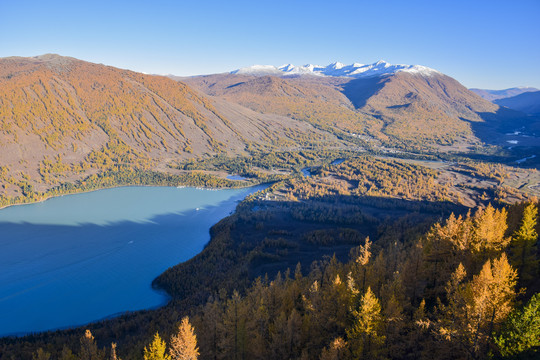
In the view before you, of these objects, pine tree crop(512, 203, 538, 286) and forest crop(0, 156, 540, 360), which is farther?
pine tree crop(512, 203, 538, 286)

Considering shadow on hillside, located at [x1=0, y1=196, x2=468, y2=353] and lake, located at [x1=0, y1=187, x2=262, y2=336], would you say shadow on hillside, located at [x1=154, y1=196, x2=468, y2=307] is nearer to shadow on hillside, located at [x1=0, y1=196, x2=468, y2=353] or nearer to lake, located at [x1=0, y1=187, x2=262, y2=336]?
shadow on hillside, located at [x1=0, y1=196, x2=468, y2=353]

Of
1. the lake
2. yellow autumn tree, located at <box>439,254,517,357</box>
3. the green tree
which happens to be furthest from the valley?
the lake

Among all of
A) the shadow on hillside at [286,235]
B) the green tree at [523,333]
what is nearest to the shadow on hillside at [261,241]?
the shadow on hillside at [286,235]

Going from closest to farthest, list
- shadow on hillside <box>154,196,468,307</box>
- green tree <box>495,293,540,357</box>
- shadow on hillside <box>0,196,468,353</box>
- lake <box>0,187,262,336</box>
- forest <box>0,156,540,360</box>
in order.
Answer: green tree <box>495,293,540,357</box> < forest <box>0,156,540,360</box> < shadow on hillside <box>0,196,468,353</box> < lake <box>0,187,262,336</box> < shadow on hillside <box>154,196,468,307</box>

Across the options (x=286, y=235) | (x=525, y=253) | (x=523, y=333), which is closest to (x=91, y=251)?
(x=286, y=235)

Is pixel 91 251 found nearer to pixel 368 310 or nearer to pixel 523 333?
pixel 368 310

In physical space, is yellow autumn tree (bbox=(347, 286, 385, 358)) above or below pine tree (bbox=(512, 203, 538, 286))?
below

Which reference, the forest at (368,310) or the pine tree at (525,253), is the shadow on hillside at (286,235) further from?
the pine tree at (525,253)

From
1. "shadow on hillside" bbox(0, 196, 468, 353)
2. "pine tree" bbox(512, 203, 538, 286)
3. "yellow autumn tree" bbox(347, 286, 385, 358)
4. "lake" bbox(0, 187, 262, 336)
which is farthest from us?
"lake" bbox(0, 187, 262, 336)
